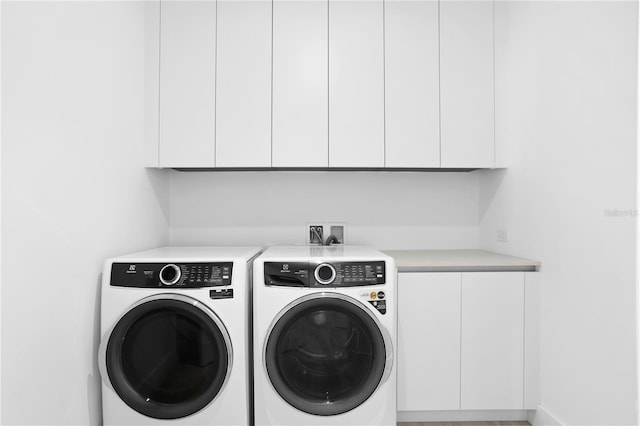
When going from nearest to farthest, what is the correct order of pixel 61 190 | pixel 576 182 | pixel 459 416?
pixel 61 190, pixel 576 182, pixel 459 416

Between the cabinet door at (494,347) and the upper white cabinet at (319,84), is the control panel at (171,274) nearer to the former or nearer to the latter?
the upper white cabinet at (319,84)

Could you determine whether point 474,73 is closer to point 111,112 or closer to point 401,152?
point 401,152

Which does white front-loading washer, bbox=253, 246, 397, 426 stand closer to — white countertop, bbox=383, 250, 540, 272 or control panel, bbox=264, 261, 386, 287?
control panel, bbox=264, 261, 386, 287

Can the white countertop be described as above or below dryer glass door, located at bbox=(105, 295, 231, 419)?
above

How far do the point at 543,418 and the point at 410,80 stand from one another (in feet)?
6.02

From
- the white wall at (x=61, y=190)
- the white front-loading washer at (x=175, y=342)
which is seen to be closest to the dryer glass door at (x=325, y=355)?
the white front-loading washer at (x=175, y=342)

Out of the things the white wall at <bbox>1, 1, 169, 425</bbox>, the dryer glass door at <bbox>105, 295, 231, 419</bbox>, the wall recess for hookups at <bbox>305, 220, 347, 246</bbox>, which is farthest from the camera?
the wall recess for hookups at <bbox>305, 220, 347, 246</bbox>

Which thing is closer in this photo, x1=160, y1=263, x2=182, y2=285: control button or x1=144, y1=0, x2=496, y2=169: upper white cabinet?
x1=160, y1=263, x2=182, y2=285: control button

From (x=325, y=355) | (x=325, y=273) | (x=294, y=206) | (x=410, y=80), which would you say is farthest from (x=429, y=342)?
(x=410, y=80)

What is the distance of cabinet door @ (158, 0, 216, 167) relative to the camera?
2.32 m

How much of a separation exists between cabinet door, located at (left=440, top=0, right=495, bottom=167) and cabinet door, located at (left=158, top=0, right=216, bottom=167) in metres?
1.29

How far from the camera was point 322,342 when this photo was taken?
1.81m

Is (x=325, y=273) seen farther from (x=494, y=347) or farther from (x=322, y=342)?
(x=494, y=347)

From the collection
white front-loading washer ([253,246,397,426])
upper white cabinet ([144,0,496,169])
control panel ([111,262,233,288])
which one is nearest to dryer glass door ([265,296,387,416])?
white front-loading washer ([253,246,397,426])
